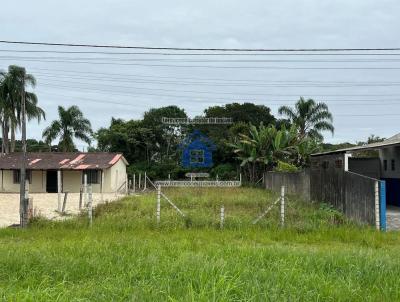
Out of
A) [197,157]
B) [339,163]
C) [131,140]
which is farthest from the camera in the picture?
[131,140]

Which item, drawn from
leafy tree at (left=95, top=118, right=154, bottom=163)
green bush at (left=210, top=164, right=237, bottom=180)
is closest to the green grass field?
green bush at (left=210, top=164, right=237, bottom=180)

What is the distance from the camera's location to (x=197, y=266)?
6898mm

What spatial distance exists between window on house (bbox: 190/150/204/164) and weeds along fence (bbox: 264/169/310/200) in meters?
15.0

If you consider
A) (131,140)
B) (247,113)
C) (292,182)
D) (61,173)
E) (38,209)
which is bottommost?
(38,209)

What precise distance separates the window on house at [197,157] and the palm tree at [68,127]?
42.7ft

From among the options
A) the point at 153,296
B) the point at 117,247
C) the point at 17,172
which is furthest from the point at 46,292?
the point at 17,172

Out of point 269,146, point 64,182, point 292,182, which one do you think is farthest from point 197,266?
point 64,182

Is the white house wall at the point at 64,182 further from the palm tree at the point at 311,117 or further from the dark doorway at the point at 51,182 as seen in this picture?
the palm tree at the point at 311,117

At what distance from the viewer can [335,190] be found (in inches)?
717

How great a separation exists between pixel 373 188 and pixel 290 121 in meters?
39.3

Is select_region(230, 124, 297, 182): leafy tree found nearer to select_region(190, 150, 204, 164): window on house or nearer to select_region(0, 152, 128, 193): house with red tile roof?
select_region(190, 150, 204, 164): window on house

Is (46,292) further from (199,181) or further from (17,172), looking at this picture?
(199,181)

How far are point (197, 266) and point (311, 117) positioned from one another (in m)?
45.7

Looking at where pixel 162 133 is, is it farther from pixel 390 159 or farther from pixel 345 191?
pixel 345 191
